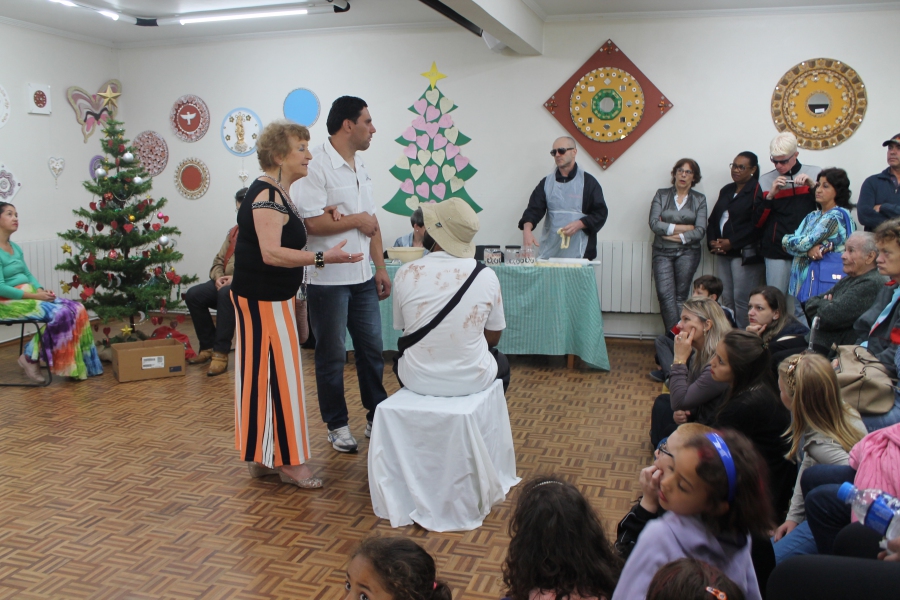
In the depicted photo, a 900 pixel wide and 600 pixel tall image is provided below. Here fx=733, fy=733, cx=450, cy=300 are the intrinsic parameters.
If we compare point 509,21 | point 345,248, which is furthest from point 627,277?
point 345,248

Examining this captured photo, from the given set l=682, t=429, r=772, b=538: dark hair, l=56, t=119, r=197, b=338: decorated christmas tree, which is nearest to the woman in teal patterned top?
l=682, t=429, r=772, b=538: dark hair

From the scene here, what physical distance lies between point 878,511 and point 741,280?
4.61m

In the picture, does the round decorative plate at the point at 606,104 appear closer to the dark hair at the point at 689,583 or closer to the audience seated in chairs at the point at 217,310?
the audience seated in chairs at the point at 217,310

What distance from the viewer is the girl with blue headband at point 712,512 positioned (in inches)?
58.1

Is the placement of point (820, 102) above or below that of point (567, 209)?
above

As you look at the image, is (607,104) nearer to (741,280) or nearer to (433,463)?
(741,280)

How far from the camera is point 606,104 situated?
6352 mm

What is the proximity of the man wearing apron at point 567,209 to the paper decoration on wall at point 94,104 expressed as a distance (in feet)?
14.4

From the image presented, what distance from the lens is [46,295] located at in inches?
206

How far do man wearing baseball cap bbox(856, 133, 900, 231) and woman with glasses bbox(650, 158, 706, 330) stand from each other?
46.5 inches

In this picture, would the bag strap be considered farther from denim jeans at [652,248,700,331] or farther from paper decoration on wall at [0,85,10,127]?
paper decoration on wall at [0,85,10,127]

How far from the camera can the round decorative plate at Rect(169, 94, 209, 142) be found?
24.8ft

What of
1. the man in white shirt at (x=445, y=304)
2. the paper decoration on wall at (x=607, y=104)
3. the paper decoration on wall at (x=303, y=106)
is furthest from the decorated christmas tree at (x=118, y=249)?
the paper decoration on wall at (x=607, y=104)

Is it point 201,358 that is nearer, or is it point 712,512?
point 712,512
